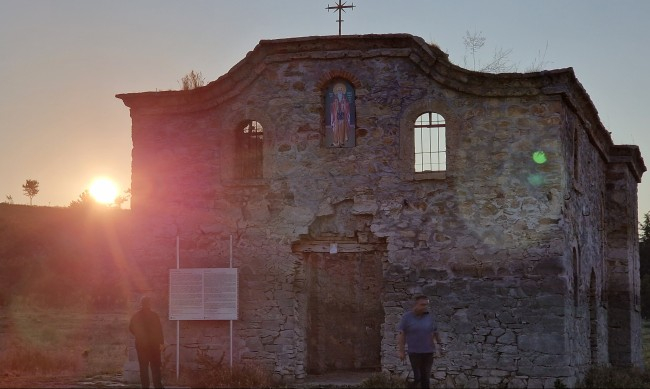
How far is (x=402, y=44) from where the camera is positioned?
59.2 feet

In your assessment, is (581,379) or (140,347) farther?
(581,379)

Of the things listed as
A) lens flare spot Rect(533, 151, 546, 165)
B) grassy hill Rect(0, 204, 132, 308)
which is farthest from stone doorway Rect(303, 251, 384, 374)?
grassy hill Rect(0, 204, 132, 308)

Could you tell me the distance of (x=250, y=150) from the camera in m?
19.0

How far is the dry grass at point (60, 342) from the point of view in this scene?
2070 cm

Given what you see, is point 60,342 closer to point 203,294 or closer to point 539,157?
point 203,294

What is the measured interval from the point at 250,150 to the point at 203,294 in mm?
3140

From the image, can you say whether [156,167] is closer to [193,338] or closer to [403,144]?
[193,338]

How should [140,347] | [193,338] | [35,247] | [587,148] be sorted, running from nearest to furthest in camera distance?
[140,347], [193,338], [587,148], [35,247]

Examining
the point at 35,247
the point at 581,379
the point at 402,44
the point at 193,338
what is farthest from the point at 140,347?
the point at 35,247

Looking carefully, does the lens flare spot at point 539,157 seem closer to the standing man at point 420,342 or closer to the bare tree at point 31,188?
the standing man at point 420,342

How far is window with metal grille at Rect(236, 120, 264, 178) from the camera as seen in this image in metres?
18.9

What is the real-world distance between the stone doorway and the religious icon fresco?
488cm

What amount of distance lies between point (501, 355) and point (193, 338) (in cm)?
620

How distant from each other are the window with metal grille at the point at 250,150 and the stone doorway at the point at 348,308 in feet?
14.0
